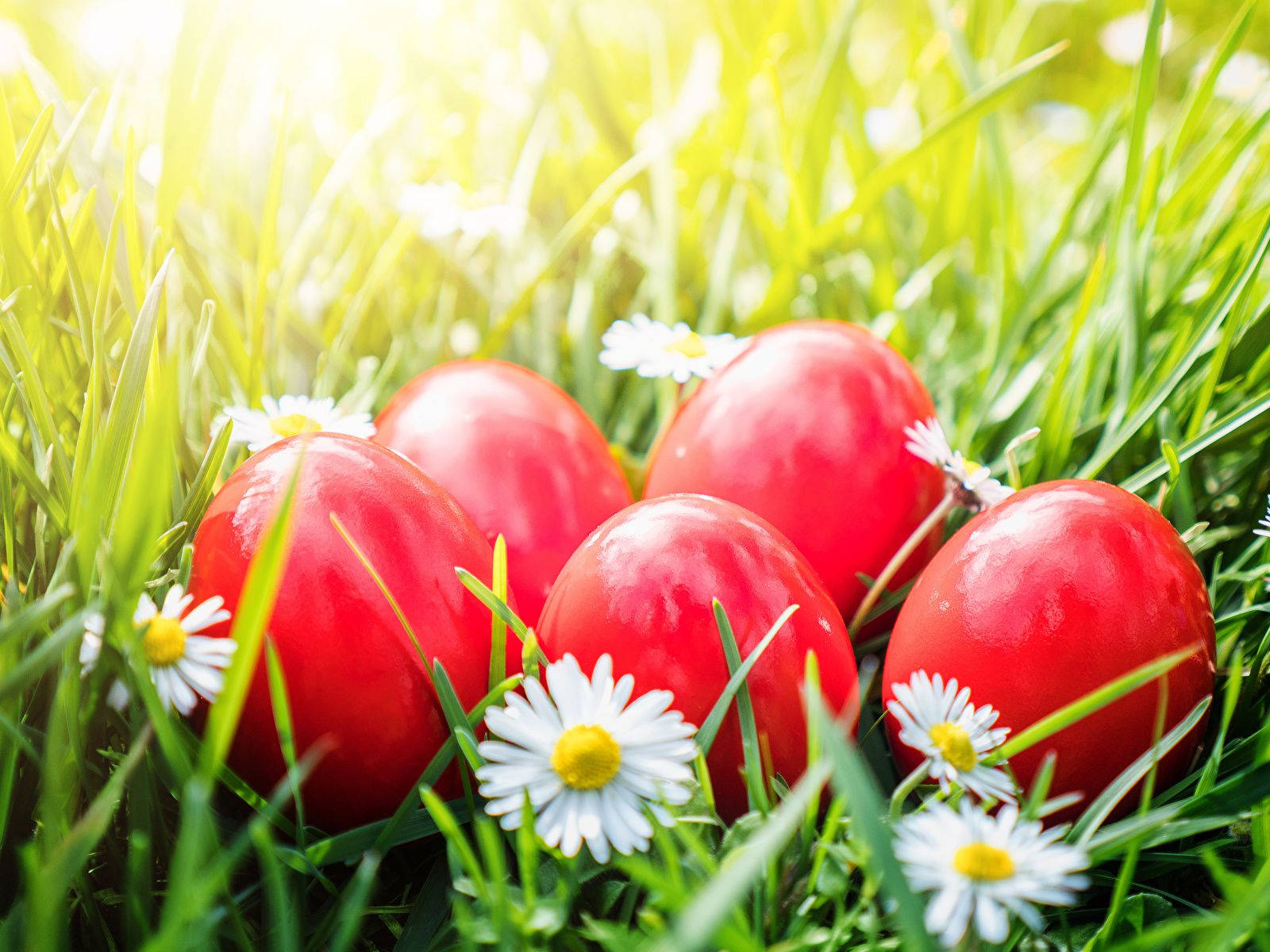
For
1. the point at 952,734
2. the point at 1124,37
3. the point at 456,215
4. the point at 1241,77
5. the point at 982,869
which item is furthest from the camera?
the point at 1124,37

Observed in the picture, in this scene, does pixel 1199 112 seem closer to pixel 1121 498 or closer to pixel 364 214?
pixel 1121 498

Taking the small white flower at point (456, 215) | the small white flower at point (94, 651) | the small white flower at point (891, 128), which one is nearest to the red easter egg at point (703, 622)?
the small white flower at point (94, 651)

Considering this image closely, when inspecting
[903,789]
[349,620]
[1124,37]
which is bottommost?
[903,789]

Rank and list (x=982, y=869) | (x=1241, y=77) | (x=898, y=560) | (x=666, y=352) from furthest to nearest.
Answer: (x=1241, y=77), (x=666, y=352), (x=898, y=560), (x=982, y=869)

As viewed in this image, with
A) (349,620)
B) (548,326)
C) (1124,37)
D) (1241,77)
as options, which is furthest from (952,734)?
(1124,37)

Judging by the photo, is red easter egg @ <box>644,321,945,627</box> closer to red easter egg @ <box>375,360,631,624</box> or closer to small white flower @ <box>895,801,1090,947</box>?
red easter egg @ <box>375,360,631,624</box>

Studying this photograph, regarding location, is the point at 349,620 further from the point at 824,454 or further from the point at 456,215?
the point at 456,215

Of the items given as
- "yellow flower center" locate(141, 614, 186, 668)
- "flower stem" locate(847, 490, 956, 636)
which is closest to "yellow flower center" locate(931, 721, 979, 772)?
"flower stem" locate(847, 490, 956, 636)
